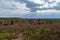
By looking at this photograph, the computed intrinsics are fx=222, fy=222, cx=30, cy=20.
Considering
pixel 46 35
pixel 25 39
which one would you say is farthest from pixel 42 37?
pixel 25 39

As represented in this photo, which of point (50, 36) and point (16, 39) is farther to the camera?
point (16, 39)

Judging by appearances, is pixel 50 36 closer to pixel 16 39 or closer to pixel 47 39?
pixel 47 39

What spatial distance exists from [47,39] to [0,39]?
5.37 meters

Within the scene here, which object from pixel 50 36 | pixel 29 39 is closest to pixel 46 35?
pixel 50 36

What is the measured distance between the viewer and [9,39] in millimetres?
21641

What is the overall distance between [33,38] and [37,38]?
21.8 inches

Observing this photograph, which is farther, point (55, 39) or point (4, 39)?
point (4, 39)

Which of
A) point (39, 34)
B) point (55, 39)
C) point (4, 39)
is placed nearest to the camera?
point (55, 39)

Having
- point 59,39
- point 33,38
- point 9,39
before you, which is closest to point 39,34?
point 33,38

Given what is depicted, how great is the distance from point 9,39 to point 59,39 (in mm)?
5443

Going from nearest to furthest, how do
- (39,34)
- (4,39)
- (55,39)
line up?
(55,39) < (39,34) < (4,39)

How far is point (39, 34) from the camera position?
775 inches

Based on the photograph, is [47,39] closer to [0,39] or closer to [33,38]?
[33,38]

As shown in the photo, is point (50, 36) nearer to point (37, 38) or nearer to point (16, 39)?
point (37, 38)
